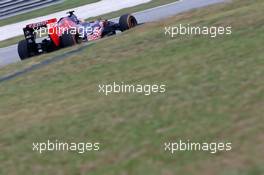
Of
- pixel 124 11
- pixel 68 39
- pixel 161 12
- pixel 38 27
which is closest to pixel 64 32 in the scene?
pixel 68 39

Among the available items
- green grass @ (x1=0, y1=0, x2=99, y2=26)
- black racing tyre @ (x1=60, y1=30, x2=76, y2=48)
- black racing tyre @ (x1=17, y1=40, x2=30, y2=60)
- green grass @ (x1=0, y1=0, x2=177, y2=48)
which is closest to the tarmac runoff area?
green grass @ (x1=0, y1=0, x2=177, y2=48)

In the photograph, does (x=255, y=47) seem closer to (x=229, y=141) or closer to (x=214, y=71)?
(x=214, y=71)

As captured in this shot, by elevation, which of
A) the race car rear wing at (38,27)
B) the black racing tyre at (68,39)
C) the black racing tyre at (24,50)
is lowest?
the black racing tyre at (24,50)

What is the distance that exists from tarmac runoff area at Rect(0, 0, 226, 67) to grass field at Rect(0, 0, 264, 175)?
269 inches

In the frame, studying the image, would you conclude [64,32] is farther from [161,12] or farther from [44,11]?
[44,11]

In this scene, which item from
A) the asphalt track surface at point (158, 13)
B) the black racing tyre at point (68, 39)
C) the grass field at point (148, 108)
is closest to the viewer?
the grass field at point (148, 108)

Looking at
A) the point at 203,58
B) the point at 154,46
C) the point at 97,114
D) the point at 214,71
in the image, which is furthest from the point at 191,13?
the point at 97,114

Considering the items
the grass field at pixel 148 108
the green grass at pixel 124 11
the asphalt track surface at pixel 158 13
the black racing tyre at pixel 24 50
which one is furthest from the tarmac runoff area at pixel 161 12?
the grass field at pixel 148 108

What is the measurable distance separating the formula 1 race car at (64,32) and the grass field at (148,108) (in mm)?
2814

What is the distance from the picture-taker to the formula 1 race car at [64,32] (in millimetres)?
15031

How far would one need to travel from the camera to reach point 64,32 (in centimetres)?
1503

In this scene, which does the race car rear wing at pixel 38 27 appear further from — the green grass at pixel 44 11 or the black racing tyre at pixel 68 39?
the green grass at pixel 44 11

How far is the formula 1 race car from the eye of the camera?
15031 millimetres

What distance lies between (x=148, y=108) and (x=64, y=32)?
7937 millimetres
